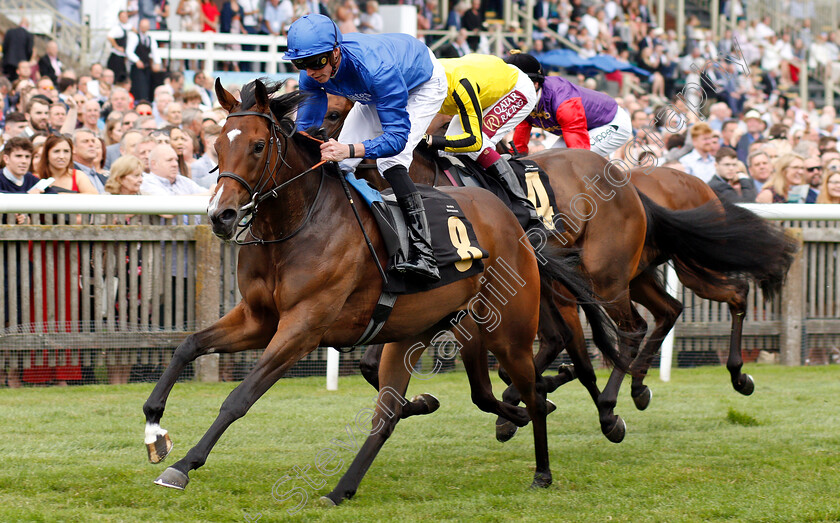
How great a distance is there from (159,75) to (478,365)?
786 centimetres

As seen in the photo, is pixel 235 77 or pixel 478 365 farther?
pixel 235 77

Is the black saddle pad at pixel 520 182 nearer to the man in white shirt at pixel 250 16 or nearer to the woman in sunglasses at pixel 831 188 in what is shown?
the woman in sunglasses at pixel 831 188

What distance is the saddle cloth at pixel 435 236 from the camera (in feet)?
13.5

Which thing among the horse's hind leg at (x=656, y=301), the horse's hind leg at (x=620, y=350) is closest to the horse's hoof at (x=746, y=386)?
the horse's hind leg at (x=656, y=301)

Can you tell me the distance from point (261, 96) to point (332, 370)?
3.27 metres

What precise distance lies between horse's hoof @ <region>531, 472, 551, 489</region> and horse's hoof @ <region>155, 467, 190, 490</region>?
1.63m

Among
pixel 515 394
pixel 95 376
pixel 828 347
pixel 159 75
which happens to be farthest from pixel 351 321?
pixel 159 75

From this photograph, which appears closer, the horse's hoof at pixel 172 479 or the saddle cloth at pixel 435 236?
the horse's hoof at pixel 172 479

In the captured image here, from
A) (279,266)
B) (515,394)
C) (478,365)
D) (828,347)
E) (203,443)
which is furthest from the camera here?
(828,347)

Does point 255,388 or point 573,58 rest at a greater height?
point 573,58

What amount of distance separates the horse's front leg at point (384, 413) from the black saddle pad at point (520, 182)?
3.52 ft

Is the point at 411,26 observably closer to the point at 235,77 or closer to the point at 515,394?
the point at 235,77

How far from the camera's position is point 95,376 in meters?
6.57

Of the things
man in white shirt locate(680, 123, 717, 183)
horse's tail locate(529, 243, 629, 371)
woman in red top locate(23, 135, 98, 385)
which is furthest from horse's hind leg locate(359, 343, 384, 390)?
man in white shirt locate(680, 123, 717, 183)
